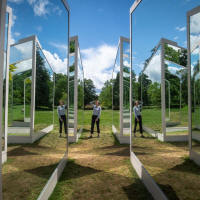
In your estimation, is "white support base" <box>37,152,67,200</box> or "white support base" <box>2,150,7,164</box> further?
"white support base" <box>37,152,67,200</box>

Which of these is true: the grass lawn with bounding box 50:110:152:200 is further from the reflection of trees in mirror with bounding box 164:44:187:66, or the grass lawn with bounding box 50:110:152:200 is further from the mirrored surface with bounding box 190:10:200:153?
the reflection of trees in mirror with bounding box 164:44:187:66

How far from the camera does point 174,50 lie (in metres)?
1.60

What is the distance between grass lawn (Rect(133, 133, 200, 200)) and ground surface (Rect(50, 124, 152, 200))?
1.91 feet

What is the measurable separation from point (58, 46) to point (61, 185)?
204cm

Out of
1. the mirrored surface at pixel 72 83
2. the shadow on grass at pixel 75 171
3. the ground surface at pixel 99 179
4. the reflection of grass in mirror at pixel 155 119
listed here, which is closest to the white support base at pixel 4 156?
the reflection of grass in mirror at pixel 155 119

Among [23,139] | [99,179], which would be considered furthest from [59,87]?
[23,139]

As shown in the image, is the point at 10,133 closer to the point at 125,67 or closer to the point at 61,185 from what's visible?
the point at 61,185

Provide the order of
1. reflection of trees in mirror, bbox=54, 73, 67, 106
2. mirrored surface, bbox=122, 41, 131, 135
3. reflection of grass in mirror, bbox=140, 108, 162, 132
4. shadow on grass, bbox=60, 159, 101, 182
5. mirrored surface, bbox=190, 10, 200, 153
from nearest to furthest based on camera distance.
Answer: mirrored surface, bbox=190, 10, 200, 153
reflection of grass in mirror, bbox=140, 108, 162, 132
reflection of trees in mirror, bbox=54, 73, 67, 106
shadow on grass, bbox=60, 159, 101, 182
mirrored surface, bbox=122, 41, 131, 135

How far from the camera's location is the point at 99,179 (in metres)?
3.32

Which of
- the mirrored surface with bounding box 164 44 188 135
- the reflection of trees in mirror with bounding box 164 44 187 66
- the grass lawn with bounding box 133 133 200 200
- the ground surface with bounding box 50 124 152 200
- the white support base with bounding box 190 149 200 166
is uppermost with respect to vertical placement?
the reflection of trees in mirror with bounding box 164 44 187 66

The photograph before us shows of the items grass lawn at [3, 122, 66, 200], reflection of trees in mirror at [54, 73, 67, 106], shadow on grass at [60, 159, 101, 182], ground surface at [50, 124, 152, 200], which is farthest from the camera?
shadow on grass at [60, 159, 101, 182]

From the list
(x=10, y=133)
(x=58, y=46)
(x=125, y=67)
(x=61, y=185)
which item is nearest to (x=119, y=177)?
(x=61, y=185)

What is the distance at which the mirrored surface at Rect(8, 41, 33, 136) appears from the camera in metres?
1.24

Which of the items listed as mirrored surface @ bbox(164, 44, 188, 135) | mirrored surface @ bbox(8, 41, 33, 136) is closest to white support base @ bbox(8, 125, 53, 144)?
mirrored surface @ bbox(8, 41, 33, 136)
